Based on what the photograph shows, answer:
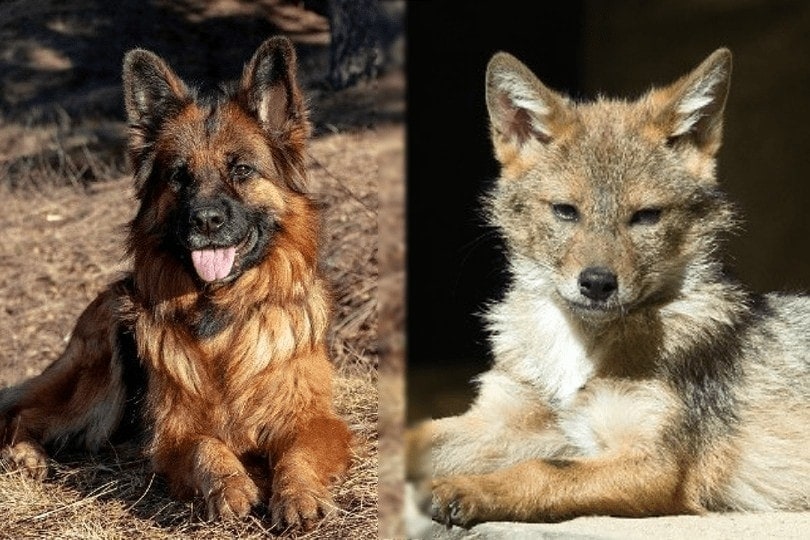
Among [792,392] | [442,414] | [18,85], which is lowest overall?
[442,414]

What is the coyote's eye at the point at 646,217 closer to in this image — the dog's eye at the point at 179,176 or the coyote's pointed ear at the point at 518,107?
the coyote's pointed ear at the point at 518,107

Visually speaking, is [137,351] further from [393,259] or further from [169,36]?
[169,36]

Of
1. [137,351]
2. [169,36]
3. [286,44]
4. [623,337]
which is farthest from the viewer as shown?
→ [169,36]

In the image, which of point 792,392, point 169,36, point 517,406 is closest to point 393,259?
point 517,406

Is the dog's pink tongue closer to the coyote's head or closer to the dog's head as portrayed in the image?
the dog's head

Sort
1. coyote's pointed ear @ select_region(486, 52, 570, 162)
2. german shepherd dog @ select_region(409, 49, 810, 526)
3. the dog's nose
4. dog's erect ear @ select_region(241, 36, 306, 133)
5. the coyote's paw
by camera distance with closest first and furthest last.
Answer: german shepherd dog @ select_region(409, 49, 810, 526) < coyote's pointed ear @ select_region(486, 52, 570, 162) < the dog's nose < dog's erect ear @ select_region(241, 36, 306, 133) < the coyote's paw

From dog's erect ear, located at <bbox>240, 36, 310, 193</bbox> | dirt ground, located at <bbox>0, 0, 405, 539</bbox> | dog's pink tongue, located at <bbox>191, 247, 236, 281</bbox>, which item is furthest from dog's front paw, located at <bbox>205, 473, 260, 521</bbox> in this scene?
dog's erect ear, located at <bbox>240, 36, 310, 193</bbox>
